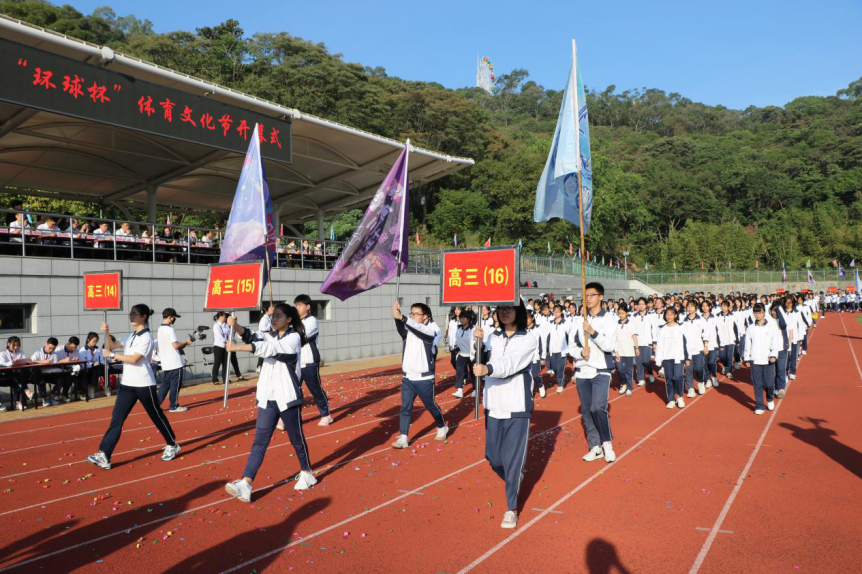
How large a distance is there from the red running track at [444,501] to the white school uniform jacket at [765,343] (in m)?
1.00

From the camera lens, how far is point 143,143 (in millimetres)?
17766

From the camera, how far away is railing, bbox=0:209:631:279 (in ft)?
44.0

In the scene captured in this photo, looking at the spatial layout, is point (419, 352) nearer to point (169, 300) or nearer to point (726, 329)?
point (169, 300)

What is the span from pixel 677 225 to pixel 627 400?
70277 mm

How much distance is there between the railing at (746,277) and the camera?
175ft

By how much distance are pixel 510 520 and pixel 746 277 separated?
56690 millimetres

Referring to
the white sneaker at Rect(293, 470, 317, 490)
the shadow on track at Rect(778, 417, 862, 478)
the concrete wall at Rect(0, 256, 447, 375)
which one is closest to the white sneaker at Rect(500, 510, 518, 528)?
the white sneaker at Rect(293, 470, 317, 490)

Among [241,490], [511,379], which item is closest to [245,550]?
[241,490]

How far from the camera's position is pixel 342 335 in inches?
782

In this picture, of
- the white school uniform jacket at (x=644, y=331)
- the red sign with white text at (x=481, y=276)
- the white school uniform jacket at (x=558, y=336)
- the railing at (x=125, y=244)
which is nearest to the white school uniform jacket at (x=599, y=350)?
the red sign with white text at (x=481, y=276)

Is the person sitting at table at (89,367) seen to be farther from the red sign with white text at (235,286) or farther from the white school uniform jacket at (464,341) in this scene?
the white school uniform jacket at (464,341)

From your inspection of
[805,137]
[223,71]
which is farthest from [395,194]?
[805,137]

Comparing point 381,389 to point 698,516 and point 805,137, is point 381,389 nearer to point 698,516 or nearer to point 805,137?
point 698,516

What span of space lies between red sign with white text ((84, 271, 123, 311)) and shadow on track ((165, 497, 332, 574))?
6.78m
